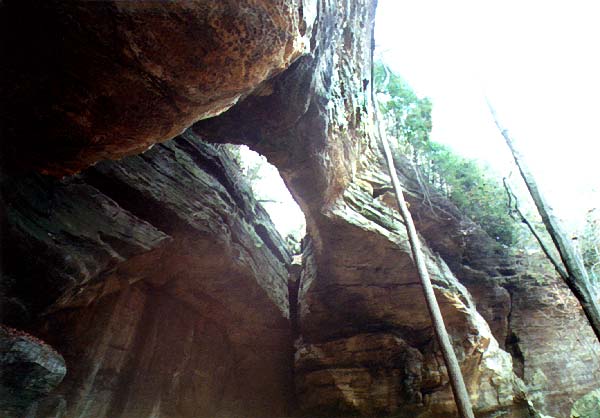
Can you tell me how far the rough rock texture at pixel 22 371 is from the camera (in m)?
5.29

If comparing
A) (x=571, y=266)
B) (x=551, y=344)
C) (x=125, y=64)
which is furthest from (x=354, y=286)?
(x=125, y=64)

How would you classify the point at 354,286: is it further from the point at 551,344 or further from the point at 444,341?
the point at 551,344

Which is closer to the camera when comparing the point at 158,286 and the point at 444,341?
the point at 444,341

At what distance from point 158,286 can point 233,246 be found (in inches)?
108

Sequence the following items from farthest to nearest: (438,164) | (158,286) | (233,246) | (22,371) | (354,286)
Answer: (438,164), (354,286), (158,286), (233,246), (22,371)

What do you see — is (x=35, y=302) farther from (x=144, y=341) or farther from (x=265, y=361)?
(x=265, y=361)

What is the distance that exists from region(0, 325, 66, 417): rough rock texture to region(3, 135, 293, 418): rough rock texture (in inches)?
42.3

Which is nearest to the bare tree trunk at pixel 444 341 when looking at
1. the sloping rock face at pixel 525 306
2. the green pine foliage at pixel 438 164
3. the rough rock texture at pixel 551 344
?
the sloping rock face at pixel 525 306

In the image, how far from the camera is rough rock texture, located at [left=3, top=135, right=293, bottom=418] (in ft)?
22.7

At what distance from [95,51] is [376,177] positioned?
10.1 meters

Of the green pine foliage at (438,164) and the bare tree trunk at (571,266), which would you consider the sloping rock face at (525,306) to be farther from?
the bare tree trunk at (571,266)

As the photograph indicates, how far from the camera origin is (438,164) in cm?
1508

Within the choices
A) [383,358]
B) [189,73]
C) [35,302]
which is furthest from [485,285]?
[35,302]

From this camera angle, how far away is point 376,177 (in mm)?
12617
